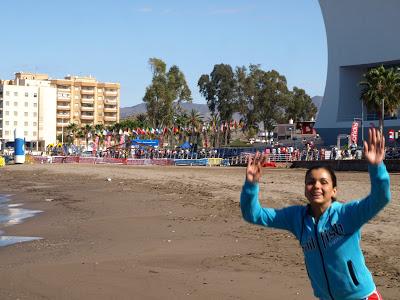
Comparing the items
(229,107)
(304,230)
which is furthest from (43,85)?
(304,230)

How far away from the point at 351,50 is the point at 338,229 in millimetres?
61881

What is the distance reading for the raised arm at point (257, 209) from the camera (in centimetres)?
369

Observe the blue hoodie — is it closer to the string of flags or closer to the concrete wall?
the concrete wall

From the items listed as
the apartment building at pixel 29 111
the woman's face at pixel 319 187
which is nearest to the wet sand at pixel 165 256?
the woman's face at pixel 319 187

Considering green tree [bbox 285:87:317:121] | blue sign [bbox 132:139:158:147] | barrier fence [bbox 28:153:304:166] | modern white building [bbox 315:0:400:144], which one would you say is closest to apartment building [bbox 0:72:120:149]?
green tree [bbox 285:87:317:121]

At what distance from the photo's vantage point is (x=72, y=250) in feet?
32.6

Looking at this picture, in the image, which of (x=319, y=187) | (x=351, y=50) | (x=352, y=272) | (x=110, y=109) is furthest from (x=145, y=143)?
(x=352, y=272)

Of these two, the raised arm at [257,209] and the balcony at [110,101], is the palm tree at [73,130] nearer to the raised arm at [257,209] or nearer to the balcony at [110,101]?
the balcony at [110,101]

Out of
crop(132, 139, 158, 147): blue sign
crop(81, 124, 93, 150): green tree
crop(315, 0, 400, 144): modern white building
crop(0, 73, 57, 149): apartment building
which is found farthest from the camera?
crop(0, 73, 57, 149): apartment building

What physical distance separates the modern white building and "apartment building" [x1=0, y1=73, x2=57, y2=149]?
62401mm

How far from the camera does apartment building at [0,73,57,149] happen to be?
112750 millimetres

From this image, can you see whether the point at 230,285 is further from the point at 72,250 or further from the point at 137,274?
the point at 72,250

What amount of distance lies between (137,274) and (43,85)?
114654 mm

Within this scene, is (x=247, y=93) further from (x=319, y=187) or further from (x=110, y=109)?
(x=319, y=187)
